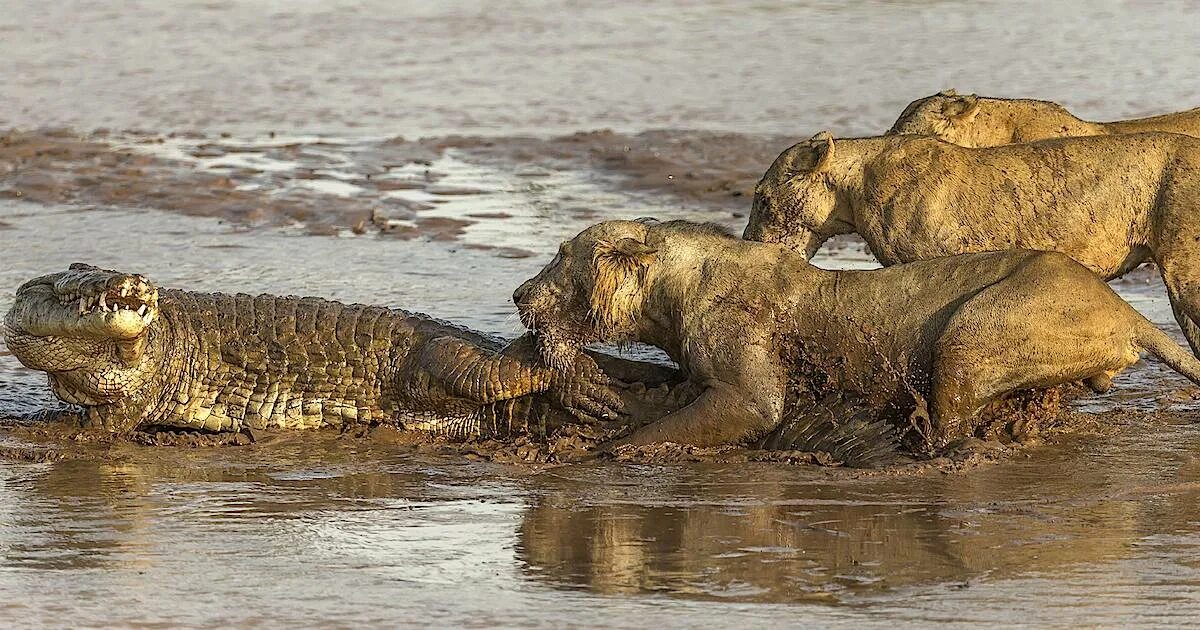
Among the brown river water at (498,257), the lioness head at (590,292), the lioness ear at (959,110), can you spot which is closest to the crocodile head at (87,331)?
the brown river water at (498,257)

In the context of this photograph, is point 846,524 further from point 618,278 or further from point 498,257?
point 498,257

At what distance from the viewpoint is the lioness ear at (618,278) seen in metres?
8.78

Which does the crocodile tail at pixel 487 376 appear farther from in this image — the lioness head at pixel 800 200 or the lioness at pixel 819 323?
the lioness head at pixel 800 200

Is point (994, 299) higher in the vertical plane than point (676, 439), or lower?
higher

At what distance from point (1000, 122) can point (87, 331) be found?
465cm

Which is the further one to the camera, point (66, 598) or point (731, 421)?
point (731, 421)

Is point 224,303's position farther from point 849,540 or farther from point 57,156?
point 57,156

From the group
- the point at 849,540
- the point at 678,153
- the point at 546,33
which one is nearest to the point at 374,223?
the point at 678,153

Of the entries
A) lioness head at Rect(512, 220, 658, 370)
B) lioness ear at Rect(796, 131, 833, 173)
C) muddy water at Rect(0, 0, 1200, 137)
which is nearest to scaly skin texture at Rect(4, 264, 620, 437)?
lioness head at Rect(512, 220, 658, 370)

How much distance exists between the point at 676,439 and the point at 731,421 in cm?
24

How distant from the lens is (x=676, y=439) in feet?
28.2

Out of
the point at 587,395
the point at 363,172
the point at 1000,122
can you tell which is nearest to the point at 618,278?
the point at 587,395

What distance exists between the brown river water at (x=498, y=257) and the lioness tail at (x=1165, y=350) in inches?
14.9

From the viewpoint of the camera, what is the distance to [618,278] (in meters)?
8.80
